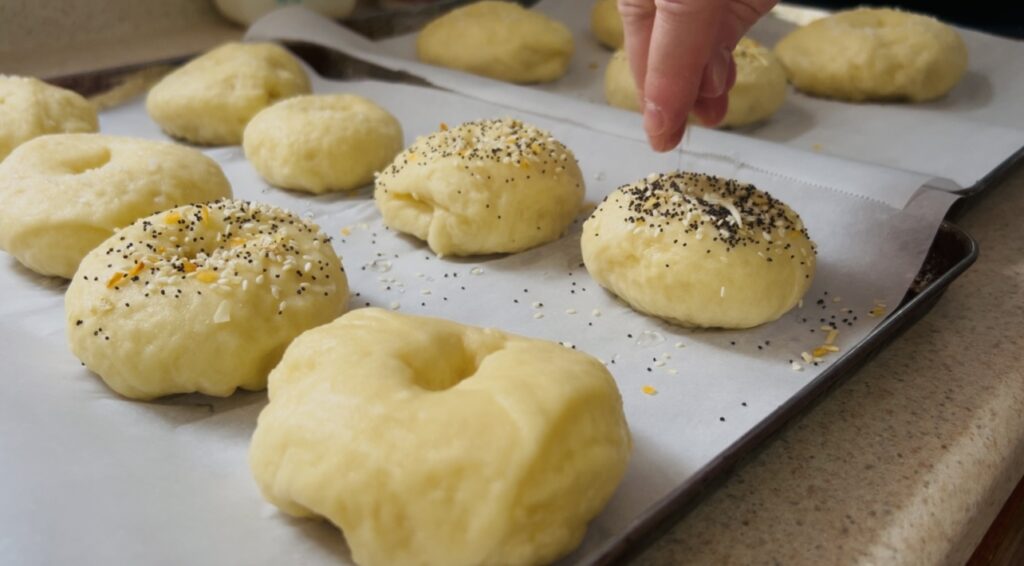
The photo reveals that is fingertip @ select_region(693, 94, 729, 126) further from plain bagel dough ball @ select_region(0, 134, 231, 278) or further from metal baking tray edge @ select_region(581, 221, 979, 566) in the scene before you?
plain bagel dough ball @ select_region(0, 134, 231, 278)

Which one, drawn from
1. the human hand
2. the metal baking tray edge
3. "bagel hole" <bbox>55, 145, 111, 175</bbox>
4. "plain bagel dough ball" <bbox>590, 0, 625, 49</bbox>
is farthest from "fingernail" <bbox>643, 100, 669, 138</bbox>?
"plain bagel dough ball" <bbox>590, 0, 625, 49</bbox>

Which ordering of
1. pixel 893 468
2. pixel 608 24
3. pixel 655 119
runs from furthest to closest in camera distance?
pixel 608 24 → pixel 655 119 → pixel 893 468

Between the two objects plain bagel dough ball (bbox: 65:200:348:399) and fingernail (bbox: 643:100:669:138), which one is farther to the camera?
fingernail (bbox: 643:100:669:138)

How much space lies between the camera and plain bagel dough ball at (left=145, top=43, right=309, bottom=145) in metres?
2.60

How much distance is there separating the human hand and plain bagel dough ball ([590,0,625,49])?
5.09 ft

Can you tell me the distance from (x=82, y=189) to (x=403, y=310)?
0.75 meters

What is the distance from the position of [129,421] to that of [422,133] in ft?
4.64

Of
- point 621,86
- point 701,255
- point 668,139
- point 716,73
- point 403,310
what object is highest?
point 716,73

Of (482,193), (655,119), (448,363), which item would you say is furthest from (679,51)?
(448,363)

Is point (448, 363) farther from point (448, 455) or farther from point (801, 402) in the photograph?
point (801, 402)

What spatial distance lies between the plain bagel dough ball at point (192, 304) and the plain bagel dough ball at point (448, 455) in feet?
1.00

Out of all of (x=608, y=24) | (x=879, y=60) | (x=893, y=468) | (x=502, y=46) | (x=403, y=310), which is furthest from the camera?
(x=608, y=24)

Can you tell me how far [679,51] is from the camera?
164cm

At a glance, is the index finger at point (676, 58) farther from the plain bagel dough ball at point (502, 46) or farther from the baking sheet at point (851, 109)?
the plain bagel dough ball at point (502, 46)
